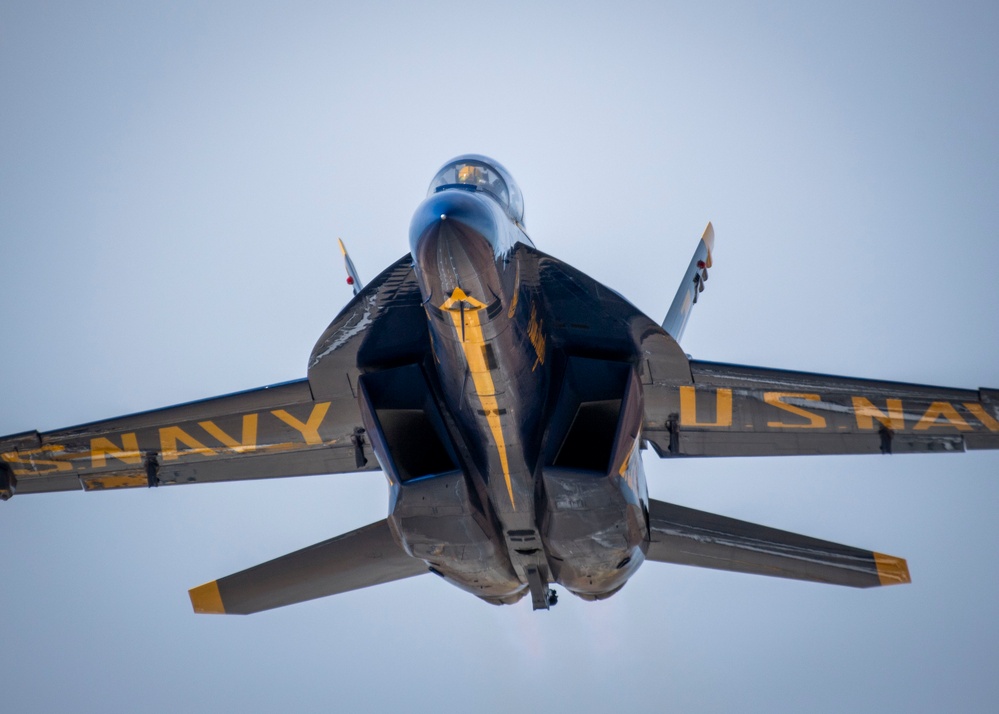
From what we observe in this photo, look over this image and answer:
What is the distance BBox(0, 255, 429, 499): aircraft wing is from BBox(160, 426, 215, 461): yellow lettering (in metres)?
0.01

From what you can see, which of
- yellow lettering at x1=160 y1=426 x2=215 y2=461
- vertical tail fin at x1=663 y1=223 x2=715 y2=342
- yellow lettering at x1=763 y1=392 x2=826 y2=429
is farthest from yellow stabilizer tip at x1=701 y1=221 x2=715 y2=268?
yellow lettering at x1=160 y1=426 x2=215 y2=461

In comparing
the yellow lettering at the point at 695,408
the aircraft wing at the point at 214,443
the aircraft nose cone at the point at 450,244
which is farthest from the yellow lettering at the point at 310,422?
the yellow lettering at the point at 695,408

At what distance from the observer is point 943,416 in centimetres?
1173

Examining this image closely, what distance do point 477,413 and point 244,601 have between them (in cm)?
385

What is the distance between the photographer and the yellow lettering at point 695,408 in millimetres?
11672

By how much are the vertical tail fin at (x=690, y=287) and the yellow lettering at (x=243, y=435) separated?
5741 millimetres

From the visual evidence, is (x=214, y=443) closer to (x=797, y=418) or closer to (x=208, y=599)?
(x=208, y=599)

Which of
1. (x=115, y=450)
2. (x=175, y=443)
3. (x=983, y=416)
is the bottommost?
(x=983, y=416)

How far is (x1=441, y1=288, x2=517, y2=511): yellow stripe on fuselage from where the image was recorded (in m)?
8.96

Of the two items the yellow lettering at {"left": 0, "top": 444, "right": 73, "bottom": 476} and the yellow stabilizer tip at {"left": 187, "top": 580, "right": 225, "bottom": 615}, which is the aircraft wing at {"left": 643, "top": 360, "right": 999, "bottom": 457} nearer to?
the yellow stabilizer tip at {"left": 187, "top": 580, "right": 225, "bottom": 615}

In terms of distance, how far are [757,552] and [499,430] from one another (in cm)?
345

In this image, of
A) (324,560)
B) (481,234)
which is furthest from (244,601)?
(481,234)

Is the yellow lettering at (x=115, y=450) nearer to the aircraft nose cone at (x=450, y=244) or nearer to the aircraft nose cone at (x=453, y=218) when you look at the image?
the aircraft nose cone at (x=450, y=244)

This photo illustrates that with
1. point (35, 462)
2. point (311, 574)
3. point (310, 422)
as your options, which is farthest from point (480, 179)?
point (35, 462)
